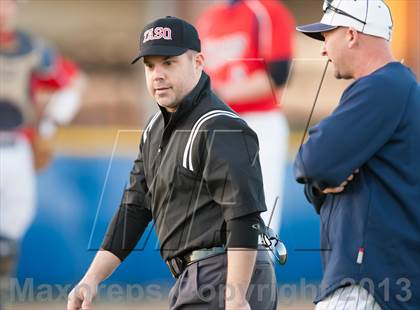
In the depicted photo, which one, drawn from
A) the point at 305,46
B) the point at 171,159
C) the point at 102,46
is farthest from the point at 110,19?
the point at 171,159

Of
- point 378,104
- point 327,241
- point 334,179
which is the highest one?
point 378,104

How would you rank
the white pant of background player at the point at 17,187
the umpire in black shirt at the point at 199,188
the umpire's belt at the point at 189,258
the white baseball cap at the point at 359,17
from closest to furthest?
1. the white baseball cap at the point at 359,17
2. the umpire in black shirt at the point at 199,188
3. the umpire's belt at the point at 189,258
4. the white pant of background player at the point at 17,187

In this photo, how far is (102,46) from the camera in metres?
6.79

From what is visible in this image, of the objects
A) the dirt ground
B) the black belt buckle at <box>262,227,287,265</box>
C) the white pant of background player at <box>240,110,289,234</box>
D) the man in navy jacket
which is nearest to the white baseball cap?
the man in navy jacket

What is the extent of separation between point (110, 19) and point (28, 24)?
59cm

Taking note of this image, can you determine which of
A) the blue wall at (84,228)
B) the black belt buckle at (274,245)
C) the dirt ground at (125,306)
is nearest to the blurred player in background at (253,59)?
the blue wall at (84,228)

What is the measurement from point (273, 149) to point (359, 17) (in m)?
3.55

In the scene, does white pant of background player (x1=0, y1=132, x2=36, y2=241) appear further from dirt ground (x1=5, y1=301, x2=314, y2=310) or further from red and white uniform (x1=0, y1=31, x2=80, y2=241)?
dirt ground (x1=5, y1=301, x2=314, y2=310)

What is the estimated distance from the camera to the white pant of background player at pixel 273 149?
22.5ft

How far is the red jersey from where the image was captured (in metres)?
6.93

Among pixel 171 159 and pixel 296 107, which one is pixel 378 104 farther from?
pixel 296 107

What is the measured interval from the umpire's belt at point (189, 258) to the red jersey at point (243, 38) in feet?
10.3

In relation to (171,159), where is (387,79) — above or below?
above

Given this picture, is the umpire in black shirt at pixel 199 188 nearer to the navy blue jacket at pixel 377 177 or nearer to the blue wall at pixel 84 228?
the navy blue jacket at pixel 377 177
